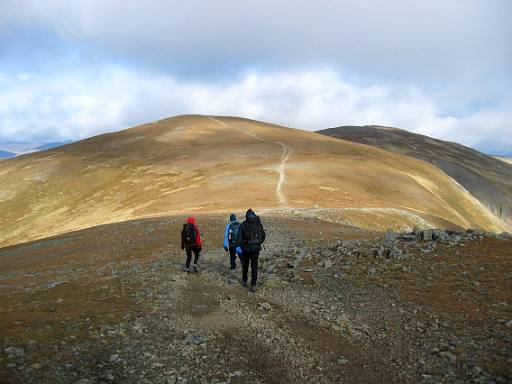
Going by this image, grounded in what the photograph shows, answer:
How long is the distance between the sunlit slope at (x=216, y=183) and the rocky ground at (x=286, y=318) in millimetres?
23447

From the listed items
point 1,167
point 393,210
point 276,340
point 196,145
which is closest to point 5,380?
point 276,340

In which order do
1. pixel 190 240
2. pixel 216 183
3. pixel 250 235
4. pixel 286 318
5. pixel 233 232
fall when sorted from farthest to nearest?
pixel 216 183, pixel 190 240, pixel 233 232, pixel 250 235, pixel 286 318

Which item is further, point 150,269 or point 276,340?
point 150,269

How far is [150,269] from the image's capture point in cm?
1748

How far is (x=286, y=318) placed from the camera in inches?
459

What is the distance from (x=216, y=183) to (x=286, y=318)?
49.1 m

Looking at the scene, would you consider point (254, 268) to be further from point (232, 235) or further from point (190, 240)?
point (190, 240)

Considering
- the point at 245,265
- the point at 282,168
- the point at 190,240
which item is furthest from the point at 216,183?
the point at 245,265

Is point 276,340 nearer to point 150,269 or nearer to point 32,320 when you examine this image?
point 32,320

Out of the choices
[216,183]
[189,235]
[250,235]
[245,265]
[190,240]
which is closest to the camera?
[250,235]

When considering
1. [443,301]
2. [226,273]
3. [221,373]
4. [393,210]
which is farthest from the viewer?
[393,210]

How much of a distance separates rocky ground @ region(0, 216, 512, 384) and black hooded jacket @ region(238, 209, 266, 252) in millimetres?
1573

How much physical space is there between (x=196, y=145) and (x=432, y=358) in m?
97.0

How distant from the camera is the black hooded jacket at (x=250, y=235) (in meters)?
14.1
